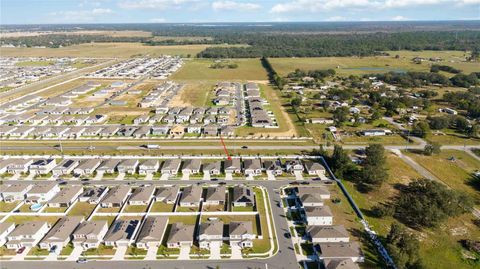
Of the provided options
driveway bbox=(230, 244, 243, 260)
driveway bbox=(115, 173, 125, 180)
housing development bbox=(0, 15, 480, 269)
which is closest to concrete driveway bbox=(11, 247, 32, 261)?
housing development bbox=(0, 15, 480, 269)

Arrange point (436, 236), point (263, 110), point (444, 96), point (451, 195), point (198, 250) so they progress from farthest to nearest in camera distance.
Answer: point (444, 96), point (263, 110), point (451, 195), point (436, 236), point (198, 250)

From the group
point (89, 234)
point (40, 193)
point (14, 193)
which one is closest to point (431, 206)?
point (89, 234)

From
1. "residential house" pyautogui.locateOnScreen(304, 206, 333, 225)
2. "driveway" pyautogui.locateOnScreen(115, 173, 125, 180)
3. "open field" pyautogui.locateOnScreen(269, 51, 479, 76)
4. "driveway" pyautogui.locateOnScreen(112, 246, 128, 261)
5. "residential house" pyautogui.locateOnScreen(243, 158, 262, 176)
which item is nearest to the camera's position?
"driveway" pyautogui.locateOnScreen(112, 246, 128, 261)

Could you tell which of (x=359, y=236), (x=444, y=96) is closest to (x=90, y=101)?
(x=359, y=236)

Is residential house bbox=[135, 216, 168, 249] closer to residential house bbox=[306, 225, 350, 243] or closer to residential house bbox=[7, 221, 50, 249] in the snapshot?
residential house bbox=[7, 221, 50, 249]

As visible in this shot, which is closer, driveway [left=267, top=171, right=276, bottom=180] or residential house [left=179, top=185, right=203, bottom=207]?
residential house [left=179, top=185, right=203, bottom=207]

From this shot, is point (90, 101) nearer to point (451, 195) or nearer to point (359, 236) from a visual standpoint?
point (359, 236)
